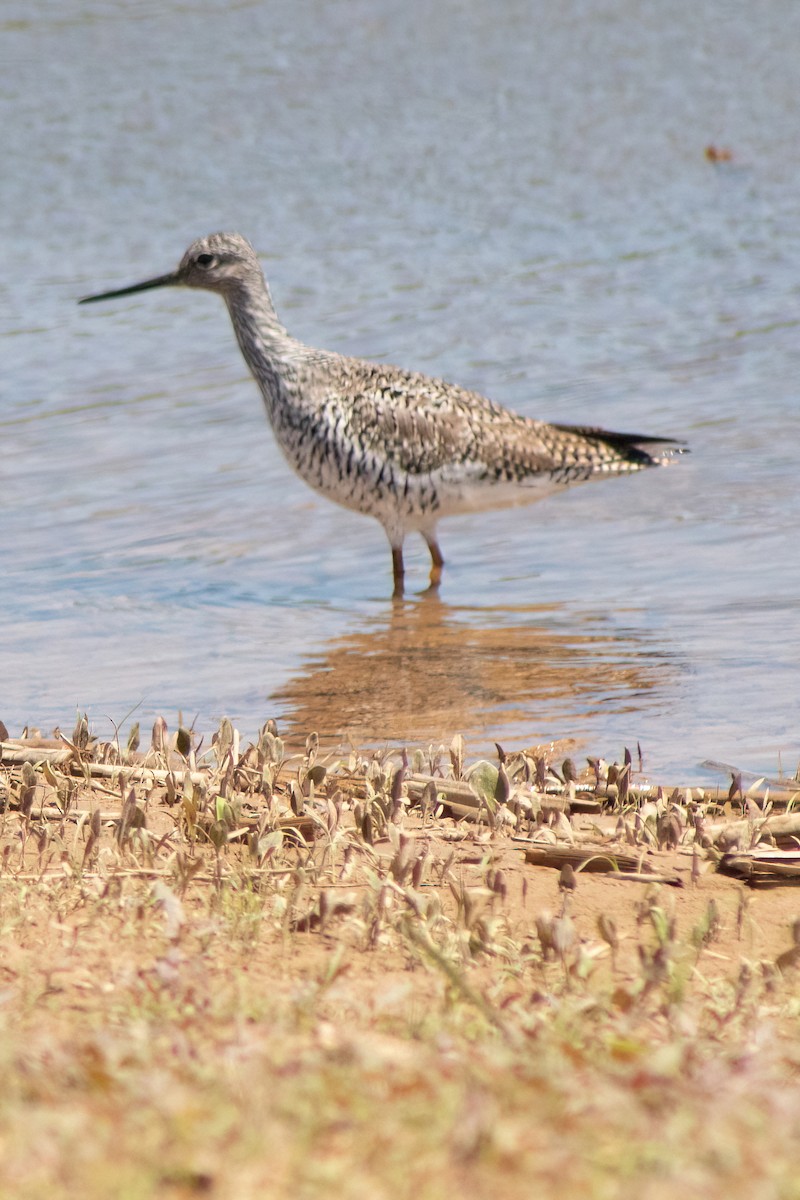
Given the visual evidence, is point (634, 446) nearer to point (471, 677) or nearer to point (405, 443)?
point (405, 443)

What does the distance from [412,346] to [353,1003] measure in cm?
869

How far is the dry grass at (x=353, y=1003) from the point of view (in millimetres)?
1745

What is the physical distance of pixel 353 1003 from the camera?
2430 millimetres

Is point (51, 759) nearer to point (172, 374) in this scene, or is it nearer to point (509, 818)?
point (509, 818)

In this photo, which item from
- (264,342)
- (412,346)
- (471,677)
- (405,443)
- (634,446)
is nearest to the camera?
(471,677)

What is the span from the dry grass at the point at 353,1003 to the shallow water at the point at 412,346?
50.0 inches

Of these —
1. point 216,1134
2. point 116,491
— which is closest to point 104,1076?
point 216,1134

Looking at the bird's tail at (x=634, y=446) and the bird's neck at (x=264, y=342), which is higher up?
the bird's neck at (x=264, y=342)

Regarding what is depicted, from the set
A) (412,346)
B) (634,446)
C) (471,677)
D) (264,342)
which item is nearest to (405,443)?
(264,342)

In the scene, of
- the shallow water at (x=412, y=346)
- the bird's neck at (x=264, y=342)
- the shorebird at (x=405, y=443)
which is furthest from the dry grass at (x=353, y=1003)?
the bird's neck at (x=264, y=342)

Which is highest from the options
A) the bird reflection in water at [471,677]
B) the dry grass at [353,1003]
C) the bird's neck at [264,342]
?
the bird's neck at [264,342]

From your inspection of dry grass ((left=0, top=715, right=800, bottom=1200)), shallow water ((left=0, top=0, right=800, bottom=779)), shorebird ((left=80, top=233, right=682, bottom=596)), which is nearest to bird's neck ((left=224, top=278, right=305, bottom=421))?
shorebird ((left=80, top=233, right=682, bottom=596))

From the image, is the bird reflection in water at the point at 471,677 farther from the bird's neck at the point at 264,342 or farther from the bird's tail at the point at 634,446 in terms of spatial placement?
the bird's neck at the point at 264,342

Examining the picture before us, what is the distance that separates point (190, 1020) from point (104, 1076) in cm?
35
